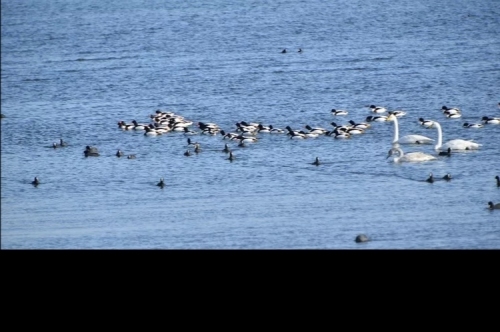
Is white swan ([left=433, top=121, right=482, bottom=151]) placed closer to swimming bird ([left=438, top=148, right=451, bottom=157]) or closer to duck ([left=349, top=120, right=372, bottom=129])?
swimming bird ([left=438, top=148, right=451, bottom=157])

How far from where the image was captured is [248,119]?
53.1 ft

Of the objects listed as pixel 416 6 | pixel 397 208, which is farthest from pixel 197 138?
pixel 416 6

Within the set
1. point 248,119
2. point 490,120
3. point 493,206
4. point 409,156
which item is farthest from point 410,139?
point 493,206

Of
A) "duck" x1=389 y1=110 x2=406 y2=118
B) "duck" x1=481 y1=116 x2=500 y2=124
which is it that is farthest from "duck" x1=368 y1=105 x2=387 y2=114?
"duck" x1=481 y1=116 x2=500 y2=124

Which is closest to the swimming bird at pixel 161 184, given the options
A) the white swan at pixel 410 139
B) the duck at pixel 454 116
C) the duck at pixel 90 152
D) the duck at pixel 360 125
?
the duck at pixel 90 152

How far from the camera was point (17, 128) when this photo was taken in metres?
16.5

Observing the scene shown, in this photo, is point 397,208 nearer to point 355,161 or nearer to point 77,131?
point 355,161

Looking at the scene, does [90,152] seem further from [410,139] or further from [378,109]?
[378,109]

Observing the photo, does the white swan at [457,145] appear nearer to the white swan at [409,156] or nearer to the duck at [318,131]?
the white swan at [409,156]

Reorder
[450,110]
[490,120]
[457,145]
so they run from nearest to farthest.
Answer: [457,145] → [490,120] → [450,110]

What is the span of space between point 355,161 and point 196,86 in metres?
7.92

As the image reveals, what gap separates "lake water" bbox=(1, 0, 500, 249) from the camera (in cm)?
962

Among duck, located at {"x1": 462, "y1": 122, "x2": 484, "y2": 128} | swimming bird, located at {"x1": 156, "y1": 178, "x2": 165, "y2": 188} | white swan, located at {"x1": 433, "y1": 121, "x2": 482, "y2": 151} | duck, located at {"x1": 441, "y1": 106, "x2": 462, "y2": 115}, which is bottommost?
duck, located at {"x1": 462, "y1": 122, "x2": 484, "y2": 128}
